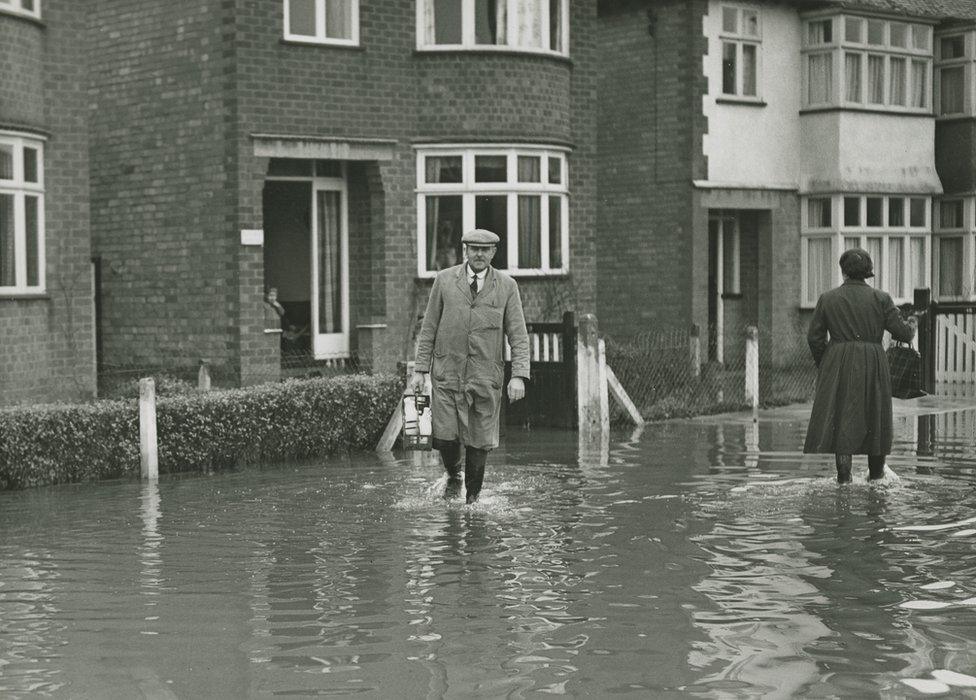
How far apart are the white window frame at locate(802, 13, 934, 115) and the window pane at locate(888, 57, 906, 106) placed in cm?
4

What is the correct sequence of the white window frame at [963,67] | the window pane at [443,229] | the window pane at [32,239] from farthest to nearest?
1. the white window frame at [963,67]
2. the window pane at [443,229]
3. the window pane at [32,239]

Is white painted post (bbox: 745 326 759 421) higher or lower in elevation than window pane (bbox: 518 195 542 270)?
lower

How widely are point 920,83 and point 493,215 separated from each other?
421 inches

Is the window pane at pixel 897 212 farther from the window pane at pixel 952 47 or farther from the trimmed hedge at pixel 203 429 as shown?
the trimmed hedge at pixel 203 429

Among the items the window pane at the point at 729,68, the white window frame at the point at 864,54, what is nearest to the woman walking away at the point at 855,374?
the window pane at the point at 729,68

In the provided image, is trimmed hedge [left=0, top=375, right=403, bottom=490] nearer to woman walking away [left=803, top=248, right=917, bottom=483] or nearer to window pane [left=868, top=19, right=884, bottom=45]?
woman walking away [left=803, top=248, right=917, bottom=483]

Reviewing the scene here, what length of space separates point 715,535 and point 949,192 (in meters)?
21.2

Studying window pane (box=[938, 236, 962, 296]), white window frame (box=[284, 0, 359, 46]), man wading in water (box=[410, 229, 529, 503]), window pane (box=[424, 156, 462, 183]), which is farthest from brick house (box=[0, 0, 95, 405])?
window pane (box=[938, 236, 962, 296])

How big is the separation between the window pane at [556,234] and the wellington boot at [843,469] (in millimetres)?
10910

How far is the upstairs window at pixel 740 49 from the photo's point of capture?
27531 mm

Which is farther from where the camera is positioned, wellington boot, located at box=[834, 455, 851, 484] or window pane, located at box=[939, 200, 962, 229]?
window pane, located at box=[939, 200, 962, 229]

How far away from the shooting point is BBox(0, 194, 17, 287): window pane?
18.5 meters

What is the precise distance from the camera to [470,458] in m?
12.2

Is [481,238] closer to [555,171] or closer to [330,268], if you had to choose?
[330,268]
